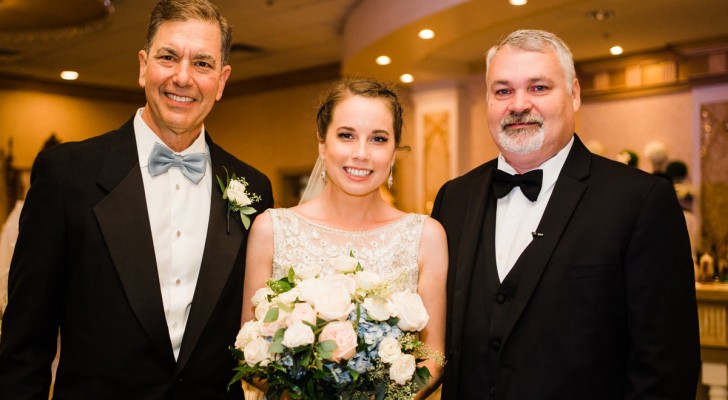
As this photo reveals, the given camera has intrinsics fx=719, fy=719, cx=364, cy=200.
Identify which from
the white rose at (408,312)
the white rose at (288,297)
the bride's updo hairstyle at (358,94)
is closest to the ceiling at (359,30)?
the bride's updo hairstyle at (358,94)

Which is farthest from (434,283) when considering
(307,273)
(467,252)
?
(307,273)

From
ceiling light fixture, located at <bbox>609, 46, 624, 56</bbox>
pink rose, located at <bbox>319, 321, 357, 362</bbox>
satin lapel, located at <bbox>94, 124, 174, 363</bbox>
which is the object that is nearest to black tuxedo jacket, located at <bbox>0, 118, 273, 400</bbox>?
satin lapel, located at <bbox>94, 124, 174, 363</bbox>

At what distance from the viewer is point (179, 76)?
258cm

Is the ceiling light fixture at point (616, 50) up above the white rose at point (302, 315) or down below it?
above

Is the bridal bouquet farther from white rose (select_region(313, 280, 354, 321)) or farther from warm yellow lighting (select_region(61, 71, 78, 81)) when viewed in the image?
warm yellow lighting (select_region(61, 71, 78, 81))

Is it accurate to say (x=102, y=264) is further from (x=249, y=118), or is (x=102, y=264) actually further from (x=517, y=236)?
(x=249, y=118)

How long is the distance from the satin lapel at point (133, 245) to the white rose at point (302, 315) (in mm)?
524

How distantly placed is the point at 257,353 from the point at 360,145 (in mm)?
949

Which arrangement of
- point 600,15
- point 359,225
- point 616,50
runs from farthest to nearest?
point 616,50
point 600,15
point 359,225

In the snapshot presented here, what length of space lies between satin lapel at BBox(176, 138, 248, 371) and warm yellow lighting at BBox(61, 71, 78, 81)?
1160 centimetres

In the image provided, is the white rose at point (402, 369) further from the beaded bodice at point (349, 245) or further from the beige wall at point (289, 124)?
the beige wall at point (289, 124)

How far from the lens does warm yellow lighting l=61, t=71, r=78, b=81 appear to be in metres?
13.1

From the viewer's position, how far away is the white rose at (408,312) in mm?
2291

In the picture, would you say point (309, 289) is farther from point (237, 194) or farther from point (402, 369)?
point (237, 194)
